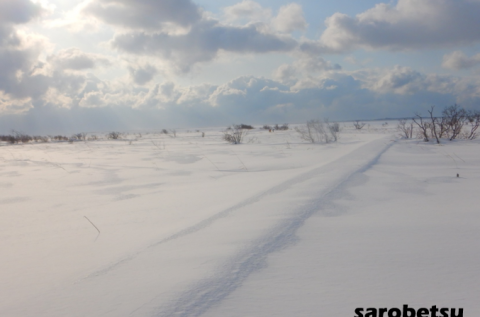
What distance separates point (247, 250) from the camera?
1673 mm

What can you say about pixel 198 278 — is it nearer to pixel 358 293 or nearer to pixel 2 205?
pixel 358 293

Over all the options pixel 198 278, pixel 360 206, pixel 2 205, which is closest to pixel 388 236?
pixel 360 206

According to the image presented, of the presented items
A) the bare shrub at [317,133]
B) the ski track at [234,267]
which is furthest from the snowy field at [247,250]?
the bare shrub at [317,133]

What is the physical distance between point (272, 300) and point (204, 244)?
2.46ft

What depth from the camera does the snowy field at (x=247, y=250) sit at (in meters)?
1.19

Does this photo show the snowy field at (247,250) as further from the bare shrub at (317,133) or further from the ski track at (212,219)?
the bare shrub at (317,133)

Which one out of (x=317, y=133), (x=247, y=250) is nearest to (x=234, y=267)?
(x=247, y=250)

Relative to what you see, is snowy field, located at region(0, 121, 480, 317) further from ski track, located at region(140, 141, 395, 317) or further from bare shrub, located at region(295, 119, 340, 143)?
bare shrub, located at region(295, 119, 340, 143)

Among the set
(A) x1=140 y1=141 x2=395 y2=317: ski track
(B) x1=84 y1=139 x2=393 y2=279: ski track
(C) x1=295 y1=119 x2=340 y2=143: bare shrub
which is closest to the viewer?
(A) x1=140 y1=141 x2=395 y2=317: ski track

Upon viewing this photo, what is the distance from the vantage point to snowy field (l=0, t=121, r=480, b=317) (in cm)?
119

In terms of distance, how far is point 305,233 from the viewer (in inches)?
75.9

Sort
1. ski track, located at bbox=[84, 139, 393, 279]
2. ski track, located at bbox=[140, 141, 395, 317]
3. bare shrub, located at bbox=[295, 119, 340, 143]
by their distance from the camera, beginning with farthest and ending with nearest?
bare shrub, located at bbox=[295, 119, 340, 143]
ski track, located at bbox=[84, 139, 393, 279]
ski track, located at bbox=[140, 141, 395, 317]

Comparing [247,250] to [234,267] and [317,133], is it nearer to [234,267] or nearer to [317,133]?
[234,267]

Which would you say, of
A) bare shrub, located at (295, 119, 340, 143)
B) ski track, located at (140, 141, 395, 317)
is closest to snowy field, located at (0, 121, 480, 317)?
ski track, located at (140, 141, 395, 317)
